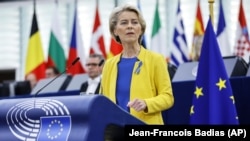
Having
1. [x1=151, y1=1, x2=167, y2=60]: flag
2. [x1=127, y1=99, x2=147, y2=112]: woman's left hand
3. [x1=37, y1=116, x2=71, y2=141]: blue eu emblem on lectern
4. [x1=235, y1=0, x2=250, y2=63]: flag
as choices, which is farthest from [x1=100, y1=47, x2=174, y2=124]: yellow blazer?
[x1=151, y1=1, x2=167, y2=60]: flag

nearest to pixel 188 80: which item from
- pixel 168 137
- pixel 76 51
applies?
pixel 168 137

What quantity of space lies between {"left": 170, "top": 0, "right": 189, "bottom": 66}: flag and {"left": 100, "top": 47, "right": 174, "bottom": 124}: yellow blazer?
5541 millimetres

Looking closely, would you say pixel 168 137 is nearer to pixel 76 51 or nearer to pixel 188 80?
pixel 188 80

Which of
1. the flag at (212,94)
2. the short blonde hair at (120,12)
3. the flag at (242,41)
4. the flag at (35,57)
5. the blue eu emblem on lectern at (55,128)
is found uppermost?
the short blonde hair at (120,12)

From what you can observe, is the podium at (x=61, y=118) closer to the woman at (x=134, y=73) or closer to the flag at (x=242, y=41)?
the woman at (x=134, y=73)

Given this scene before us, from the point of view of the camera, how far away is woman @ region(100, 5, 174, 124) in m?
2.88

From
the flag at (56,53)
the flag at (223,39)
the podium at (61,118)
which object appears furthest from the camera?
the flag at (56,53)

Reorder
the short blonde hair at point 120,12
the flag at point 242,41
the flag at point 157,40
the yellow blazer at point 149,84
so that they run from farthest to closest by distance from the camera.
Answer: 1. the flag at point 157,40
2. the flag at point 242,41
3. the short blonde hair at point 120,12
4. the yellow blazer at point 149,84

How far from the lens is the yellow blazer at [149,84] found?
9.33ft

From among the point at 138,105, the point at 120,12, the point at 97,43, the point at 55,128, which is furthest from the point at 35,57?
the point at 55,128

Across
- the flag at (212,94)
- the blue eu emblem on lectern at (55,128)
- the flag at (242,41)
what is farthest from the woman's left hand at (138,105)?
the flag at (242,41)

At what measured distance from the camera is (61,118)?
197cm

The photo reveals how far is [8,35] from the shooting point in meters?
13.0

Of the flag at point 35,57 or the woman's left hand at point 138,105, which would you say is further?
the flag at point 35,57
